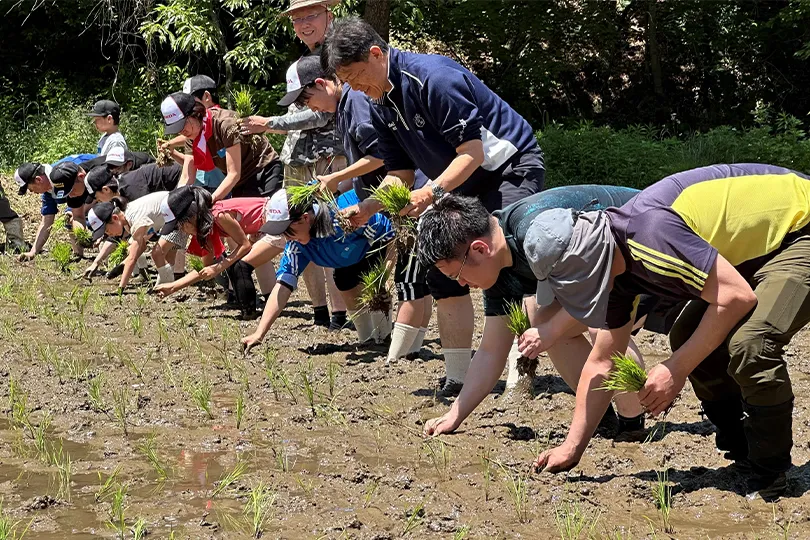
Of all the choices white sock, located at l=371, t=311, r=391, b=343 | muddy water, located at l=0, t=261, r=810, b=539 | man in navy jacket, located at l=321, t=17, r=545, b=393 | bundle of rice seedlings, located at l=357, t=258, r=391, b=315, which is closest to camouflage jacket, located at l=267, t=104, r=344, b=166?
bundle of rice seedlings, located at l=357, t=258, r=391, b=315

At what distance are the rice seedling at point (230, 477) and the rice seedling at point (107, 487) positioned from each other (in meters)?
0.41

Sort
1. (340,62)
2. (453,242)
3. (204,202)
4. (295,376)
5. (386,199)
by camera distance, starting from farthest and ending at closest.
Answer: (204,202), (295,376), (386,199), (340,62), (453,242)

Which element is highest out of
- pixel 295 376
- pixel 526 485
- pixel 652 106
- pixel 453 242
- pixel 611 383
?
pixel 453 242

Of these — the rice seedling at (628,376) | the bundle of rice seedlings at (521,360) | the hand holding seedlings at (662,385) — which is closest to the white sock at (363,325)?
the bundle of rice seedlings at (521,360)

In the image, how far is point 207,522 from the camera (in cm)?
378

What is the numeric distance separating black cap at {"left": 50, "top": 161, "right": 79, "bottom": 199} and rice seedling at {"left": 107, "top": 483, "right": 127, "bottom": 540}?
6546 mm

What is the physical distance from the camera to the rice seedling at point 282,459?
4359 mm

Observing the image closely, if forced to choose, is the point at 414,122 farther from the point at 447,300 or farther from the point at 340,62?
the point at 447,300

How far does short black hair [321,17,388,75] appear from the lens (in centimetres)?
453

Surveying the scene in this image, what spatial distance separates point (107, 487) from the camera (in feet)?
13.6

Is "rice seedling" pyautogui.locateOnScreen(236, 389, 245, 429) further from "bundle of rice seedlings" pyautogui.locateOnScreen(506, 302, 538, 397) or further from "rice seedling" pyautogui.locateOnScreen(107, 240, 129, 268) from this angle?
"rice seedling" pyautogui.locateOnScreen(107, 240, 129, 268)

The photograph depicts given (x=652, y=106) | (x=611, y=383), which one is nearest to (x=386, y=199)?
→ (x=611, y=383)

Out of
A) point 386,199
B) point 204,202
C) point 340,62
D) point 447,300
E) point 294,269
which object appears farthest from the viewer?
point 204,202

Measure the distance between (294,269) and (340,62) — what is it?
2111 millimetres
